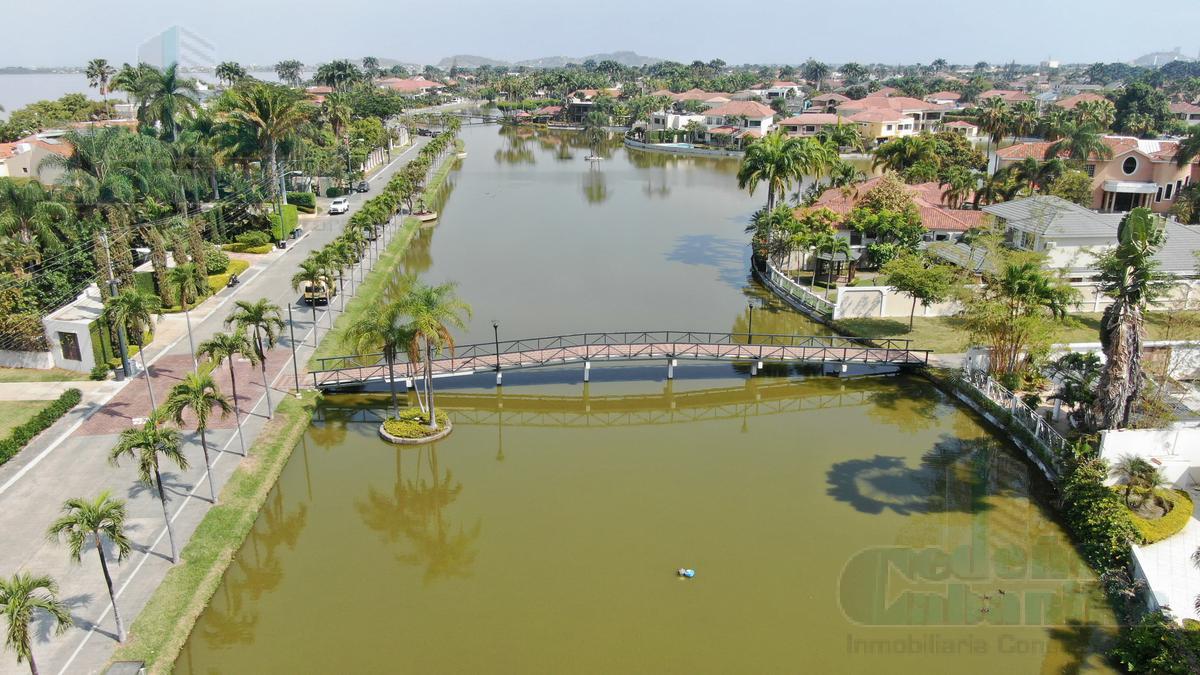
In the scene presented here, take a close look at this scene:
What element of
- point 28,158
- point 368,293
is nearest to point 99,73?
point 28,158

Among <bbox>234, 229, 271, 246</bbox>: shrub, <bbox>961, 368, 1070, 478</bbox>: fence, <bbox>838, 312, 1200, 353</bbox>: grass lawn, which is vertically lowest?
<bbox>961, 368, 1070, 478</bbox>: fence

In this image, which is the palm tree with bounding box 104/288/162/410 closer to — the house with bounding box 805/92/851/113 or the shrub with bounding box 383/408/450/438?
the shrub with bounding box 383/408/450/438

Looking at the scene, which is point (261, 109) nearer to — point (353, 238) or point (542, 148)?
point (353, 238)

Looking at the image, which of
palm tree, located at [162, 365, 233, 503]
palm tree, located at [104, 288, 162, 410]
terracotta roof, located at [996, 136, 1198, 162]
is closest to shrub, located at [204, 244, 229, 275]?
palm tree, located at [104, 288, 162, 410]

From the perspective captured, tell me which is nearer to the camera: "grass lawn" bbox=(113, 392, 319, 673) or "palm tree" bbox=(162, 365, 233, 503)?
"grass lawn" bbox=(113, 392, 319, 673)

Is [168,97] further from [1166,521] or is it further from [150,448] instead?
[1166,521]

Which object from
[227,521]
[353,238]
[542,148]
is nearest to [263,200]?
[353,238]

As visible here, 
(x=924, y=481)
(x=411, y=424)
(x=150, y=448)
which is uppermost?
(x=150, y=448)
